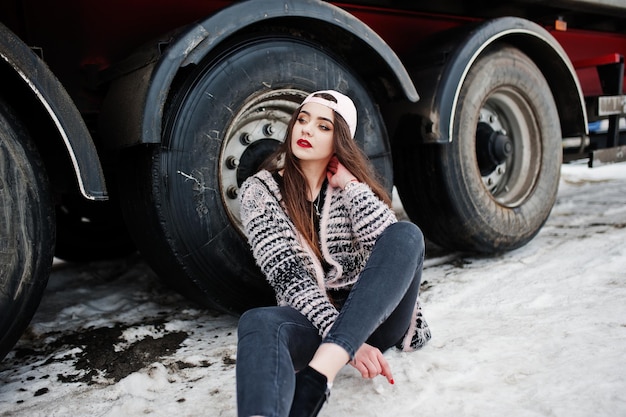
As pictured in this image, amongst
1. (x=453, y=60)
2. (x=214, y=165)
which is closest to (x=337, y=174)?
(x=214, y=165)

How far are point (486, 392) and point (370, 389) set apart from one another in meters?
0.34

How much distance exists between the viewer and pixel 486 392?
1.68 m

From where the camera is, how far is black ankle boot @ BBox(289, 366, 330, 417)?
145cm

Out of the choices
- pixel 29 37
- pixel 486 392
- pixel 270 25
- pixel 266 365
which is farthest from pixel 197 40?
pixel 486 392

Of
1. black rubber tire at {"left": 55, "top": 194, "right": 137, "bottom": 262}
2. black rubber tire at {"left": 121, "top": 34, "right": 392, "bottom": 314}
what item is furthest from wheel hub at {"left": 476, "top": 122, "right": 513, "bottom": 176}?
black rubber tire at {"left": 55, "top": 194, "right": 137, "bottom": 262}

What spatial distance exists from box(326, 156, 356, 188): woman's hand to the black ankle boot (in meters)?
0.69

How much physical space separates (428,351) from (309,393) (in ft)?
2.14

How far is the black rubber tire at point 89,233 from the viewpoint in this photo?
346cm

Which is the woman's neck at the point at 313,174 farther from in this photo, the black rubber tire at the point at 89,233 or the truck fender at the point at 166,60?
the black rubber tire at the point at 89,233

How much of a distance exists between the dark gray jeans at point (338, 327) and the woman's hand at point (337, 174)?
24 centimetres

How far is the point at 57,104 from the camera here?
1.65 meters

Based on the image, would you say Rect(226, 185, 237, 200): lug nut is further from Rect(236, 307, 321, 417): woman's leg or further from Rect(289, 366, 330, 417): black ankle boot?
Rect(289, 366, 330, 417): black ankle boot

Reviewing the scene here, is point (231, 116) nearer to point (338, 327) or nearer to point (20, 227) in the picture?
point (20, 227)

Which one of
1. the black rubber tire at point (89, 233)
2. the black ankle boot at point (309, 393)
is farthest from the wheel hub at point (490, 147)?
the black rubber tire at point (89, 233)
